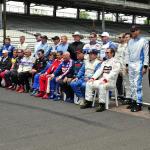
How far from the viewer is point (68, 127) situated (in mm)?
7727

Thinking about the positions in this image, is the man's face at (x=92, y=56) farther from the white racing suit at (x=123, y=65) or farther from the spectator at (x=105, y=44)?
the white racing suit at (x=123, y=65)

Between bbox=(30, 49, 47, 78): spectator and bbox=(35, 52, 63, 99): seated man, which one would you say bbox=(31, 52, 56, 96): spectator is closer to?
bbox=(35, 52, 63, 99): seated man

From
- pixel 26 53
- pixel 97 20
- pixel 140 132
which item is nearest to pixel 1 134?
pixel 140 132

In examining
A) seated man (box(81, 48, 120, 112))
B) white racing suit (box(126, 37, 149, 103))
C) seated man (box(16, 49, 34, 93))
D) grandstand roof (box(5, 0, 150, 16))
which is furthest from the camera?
grandstand roof (box(5, 0, 150, 16))

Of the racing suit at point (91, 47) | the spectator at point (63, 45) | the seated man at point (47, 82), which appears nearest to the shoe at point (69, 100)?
the seated man at point (47, 82)

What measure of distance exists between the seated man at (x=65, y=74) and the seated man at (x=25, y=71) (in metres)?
1.58

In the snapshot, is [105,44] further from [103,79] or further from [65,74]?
[103,79]

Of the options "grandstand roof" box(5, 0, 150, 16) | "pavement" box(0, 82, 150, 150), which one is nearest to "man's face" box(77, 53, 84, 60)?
"pavement" box(0, 82, 150, 150)

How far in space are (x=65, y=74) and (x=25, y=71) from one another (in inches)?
85.8

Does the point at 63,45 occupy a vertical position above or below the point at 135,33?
below

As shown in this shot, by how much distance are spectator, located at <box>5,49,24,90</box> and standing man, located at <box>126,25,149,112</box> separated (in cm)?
467

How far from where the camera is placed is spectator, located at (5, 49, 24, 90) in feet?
42.5

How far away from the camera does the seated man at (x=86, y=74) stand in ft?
33.3

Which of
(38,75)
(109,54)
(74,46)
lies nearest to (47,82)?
(38,75)
